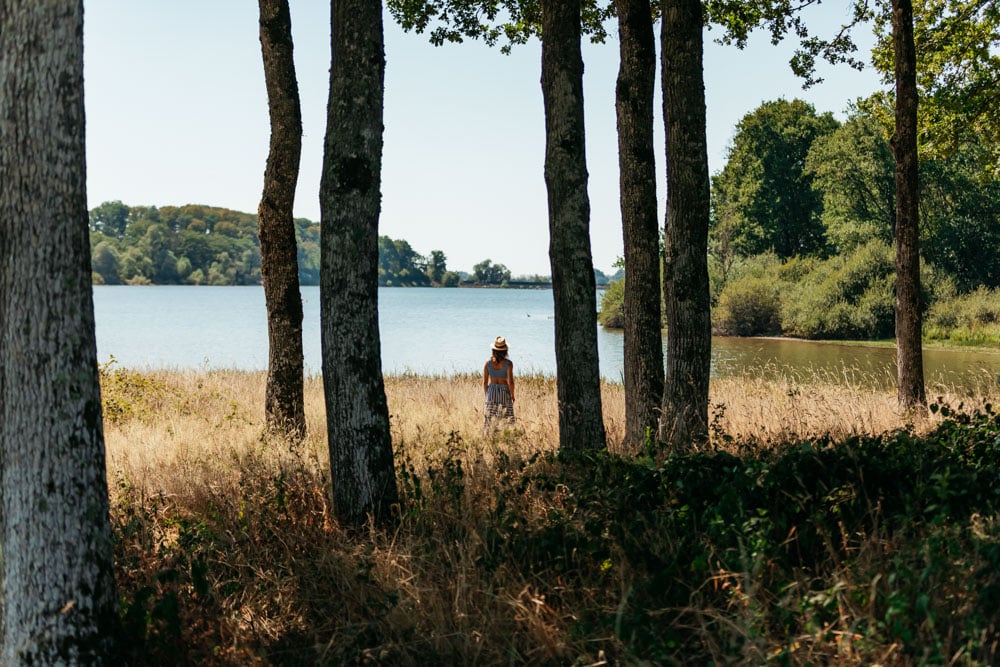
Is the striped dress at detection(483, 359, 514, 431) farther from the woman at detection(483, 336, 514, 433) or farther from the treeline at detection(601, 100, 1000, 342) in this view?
the treeline at detection(601, 100, 1000, 342)

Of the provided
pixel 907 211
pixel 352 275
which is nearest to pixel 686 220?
pixel 352 275

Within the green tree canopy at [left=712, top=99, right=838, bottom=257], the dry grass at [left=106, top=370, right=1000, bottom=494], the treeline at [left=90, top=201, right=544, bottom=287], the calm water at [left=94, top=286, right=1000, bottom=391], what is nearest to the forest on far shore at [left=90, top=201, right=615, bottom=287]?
the treeline at [left=90, top=201, right=544, bottom=287]

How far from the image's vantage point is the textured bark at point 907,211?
11469 mm

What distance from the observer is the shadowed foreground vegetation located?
13.0 feet

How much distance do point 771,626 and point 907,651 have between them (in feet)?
2.43

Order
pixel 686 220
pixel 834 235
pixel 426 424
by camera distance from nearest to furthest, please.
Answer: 1. pixel 686 220
2. pixel 426 424
3. pixel 834 235

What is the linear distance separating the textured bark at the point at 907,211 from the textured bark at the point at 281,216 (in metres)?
8.52

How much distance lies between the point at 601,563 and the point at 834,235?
5453 centimetres

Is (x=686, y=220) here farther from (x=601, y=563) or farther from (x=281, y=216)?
(x=281, y=216)

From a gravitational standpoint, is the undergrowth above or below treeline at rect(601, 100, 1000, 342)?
below

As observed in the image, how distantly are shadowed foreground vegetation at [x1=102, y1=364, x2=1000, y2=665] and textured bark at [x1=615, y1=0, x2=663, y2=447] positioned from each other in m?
2.01

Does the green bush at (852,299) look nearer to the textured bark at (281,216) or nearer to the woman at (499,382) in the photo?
the woman at (499,382)

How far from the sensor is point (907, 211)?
11.6 m

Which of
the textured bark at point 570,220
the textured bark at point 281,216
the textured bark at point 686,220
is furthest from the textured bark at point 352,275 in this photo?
the textured bark at point 281,216
